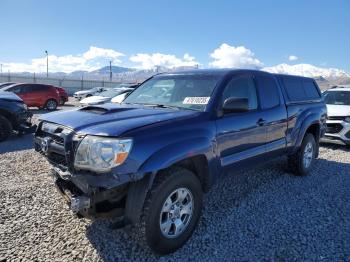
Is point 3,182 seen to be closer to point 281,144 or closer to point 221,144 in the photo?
point 221,144

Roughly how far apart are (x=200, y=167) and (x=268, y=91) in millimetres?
1989

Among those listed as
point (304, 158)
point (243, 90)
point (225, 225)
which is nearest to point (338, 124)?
point (304, 158)

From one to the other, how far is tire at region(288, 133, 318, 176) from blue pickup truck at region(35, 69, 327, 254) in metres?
1.31

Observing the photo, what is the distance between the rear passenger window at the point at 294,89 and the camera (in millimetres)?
5629

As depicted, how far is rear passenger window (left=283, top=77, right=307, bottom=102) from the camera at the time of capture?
18.5 feet

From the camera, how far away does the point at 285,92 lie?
545cm

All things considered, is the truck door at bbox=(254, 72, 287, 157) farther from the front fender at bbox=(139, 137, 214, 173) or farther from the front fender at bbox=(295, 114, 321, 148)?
the front fender at bbox=(139, 137, 214, 173)

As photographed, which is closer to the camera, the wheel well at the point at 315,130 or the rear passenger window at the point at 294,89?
the rear passenger window at the point at 294,89

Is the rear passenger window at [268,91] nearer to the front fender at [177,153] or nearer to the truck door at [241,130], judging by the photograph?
the truck door at [241,130]

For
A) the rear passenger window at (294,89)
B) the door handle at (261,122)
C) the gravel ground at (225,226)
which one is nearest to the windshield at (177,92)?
the door handle at (261,122)

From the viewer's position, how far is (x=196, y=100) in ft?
12.8

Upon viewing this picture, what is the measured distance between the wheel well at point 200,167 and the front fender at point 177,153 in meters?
0.08

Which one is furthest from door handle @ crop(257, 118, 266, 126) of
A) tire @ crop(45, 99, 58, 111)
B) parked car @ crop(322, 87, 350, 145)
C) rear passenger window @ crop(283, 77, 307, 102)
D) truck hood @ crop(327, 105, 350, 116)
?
tire @ crop(45, 99, 58, 111)

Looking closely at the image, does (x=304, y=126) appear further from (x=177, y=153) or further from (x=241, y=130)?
(x=177, y=153)
